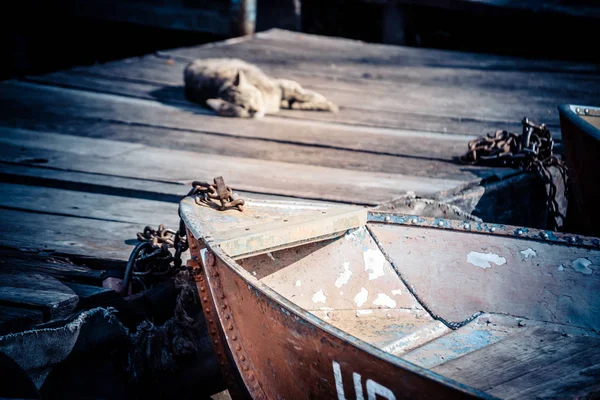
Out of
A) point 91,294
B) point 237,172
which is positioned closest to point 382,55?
point 237,172

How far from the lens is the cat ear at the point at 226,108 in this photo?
17.5 ft

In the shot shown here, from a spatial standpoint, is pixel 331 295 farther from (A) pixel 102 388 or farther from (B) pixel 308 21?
(B) pixel 308 21

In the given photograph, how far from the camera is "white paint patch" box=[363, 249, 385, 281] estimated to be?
2768mm

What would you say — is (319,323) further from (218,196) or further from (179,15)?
(179,15)

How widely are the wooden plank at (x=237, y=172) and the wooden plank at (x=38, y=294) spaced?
1.38m

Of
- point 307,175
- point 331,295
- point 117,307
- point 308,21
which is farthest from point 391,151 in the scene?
point 308,21

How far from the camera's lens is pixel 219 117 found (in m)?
5.36

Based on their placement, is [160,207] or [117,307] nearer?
[117,307]

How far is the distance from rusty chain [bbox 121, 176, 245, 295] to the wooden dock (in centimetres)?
12

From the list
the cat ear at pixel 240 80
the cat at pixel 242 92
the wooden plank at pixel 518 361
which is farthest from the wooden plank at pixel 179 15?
the wooden plank at pixel 518 361

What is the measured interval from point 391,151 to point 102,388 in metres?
2.67

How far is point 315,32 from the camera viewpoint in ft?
33.2

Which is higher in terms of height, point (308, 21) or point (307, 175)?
point (308, 21)

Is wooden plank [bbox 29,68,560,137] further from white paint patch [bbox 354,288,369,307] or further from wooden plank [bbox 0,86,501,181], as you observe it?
white paint patch [bbox 354,288,369,307]
